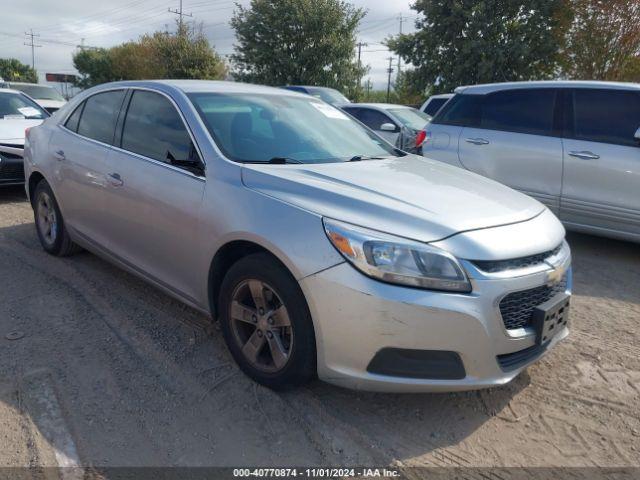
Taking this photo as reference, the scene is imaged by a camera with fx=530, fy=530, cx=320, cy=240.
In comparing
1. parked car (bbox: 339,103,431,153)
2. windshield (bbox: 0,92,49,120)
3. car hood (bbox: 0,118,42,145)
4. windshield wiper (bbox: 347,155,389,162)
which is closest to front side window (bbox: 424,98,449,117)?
parked car (bbox: 339,103,431,153)

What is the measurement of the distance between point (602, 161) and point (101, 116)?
456cm

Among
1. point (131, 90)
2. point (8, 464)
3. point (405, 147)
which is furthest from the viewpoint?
point (405, 147)

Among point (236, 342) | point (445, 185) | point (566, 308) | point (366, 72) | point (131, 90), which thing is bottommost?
point (236, 342)

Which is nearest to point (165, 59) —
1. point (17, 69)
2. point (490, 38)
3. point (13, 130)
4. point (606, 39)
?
point (490, 38)

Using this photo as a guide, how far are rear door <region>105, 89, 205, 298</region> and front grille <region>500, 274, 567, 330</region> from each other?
1.67 metres

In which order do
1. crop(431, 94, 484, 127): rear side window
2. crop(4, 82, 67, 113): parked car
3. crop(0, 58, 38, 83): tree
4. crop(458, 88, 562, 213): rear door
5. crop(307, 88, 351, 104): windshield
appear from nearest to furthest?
crop(458, 88, 562, 213): rear door
crop(431, 94, 484, 127): rear side window
crop(4, 82, 67, 113): parked car
crop(307, 88, 351, 104): windshield
crop(0, 58, 38, 83): tree

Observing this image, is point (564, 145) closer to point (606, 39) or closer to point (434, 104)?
point (434, 104)

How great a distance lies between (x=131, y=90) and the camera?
3.92 metres

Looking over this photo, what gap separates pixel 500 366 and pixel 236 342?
137 centimetres

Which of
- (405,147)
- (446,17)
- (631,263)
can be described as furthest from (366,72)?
(631,263)

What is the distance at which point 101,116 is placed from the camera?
164 inches

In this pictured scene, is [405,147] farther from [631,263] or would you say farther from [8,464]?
[8,464]

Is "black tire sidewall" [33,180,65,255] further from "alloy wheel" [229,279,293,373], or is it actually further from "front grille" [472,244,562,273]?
"front grille" [472,244,562,273]

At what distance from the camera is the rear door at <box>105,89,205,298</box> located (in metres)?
3.10
